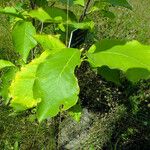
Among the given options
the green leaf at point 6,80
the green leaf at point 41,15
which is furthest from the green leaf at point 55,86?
the green leaf at point 6,80

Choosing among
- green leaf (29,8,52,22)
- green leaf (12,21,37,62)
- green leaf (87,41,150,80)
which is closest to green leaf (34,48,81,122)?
green leaf (87,41,150,80)

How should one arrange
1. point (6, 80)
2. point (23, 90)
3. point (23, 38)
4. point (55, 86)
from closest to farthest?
1. point (55, 86)
2. point (23, 90)
3. point (23, 38)
4. point (6, 80)

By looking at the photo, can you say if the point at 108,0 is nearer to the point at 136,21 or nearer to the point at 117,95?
the point at 117,95

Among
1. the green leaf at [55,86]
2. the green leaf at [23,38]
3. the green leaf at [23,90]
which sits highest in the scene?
the green leaf at [55,86]

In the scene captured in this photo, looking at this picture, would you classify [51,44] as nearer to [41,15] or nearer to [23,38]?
[41,15]

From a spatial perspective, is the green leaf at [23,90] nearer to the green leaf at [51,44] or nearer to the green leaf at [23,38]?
the green leaf at [51,44]

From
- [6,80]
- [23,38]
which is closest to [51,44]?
[23,38]
